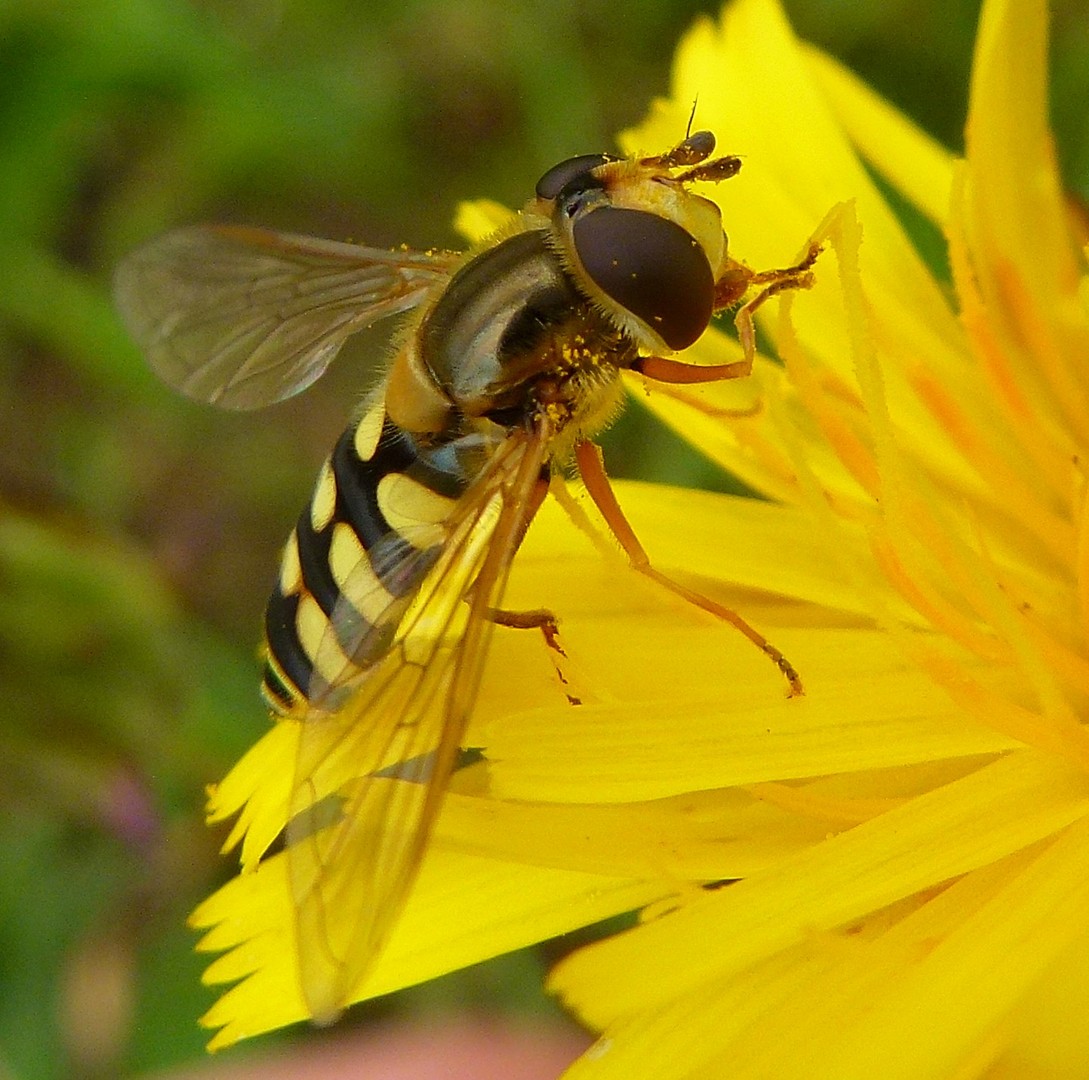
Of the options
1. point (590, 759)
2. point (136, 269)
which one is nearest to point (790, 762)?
point (590, 759)

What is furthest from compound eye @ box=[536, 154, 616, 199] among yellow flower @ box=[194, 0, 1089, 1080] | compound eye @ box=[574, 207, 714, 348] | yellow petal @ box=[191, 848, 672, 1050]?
yellow petal @ box=[191, 848, 672, 1050]

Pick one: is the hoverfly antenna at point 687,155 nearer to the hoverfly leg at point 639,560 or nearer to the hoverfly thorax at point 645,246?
the hoverfly thorax at point 645,246

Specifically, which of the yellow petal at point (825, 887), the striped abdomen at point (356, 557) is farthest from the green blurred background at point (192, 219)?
the yellow petal at point (825, 887)

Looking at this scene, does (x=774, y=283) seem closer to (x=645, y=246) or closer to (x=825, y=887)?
(x=645, y=246)

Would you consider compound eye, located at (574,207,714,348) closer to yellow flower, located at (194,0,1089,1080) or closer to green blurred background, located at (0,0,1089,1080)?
yellow flower, located at (194,0,1089,1080)

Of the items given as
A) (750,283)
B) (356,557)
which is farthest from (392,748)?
(750,283)

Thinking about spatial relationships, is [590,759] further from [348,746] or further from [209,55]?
[209,55]
